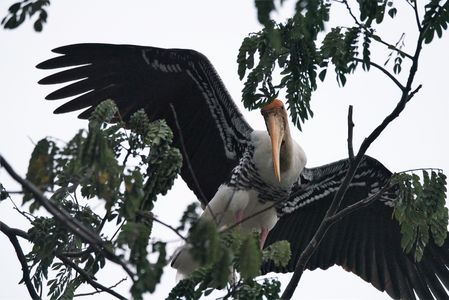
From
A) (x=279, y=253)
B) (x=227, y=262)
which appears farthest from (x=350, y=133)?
(x=227, y=262)

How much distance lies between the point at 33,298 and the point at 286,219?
3956 mm

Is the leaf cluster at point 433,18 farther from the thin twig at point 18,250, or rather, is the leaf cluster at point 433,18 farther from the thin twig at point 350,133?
the thin twig at point 18,250

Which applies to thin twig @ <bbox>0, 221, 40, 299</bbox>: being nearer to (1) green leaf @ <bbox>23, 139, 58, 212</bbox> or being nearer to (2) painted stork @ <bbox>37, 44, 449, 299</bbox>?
(1) green leaf @ <bbox>23, 139, 58, 212</bbox>

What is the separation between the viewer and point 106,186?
14.4ft

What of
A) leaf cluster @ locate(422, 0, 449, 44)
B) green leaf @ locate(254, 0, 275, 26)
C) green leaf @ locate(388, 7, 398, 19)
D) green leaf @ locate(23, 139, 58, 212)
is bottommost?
green leaf @ locate(23, 139, 58, 212)

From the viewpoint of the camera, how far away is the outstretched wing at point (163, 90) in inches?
325

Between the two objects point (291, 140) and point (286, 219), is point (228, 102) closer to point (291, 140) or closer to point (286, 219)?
point (291, 140)

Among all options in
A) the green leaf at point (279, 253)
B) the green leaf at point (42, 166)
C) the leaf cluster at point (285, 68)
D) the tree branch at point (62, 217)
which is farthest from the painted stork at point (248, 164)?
the tree branch at point (62, 217)

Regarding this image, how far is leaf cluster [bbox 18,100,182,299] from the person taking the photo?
4.20 meters

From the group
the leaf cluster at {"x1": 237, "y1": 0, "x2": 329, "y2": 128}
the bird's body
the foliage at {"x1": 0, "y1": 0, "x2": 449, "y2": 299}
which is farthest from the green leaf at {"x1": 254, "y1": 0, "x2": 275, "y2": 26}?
the bird's body

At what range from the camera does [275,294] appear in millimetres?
5484

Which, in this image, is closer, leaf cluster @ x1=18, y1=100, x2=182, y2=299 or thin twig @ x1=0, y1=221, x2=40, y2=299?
leaf cluster @ x1=18, y1=100, x2=182, y2=299

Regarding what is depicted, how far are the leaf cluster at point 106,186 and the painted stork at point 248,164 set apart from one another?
6.92 feet

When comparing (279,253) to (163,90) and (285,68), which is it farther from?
(163,90)
